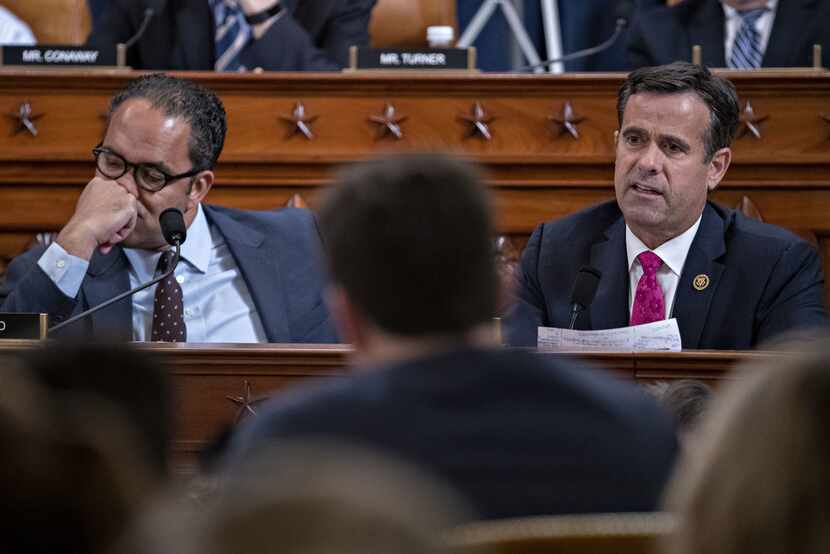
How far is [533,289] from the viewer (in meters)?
3.47

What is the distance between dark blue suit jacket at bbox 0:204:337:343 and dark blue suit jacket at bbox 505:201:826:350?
1.83 feet

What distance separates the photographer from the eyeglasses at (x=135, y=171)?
346 centimetres

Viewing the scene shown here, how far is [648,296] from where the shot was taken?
3.38 meters

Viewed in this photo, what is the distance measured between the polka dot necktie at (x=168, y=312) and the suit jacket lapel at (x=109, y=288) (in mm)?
73

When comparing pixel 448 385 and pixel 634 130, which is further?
pixel 634 130

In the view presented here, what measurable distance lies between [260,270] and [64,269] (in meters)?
0.52

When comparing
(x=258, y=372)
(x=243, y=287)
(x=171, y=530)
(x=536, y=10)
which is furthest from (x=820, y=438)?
(x=536, y=10)

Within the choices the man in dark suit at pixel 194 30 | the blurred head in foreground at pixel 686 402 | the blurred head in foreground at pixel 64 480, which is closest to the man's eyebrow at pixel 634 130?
the blurred head in foreground at pixel 686 402

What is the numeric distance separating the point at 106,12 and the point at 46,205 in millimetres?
1330

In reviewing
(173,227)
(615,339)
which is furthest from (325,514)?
(173,227)

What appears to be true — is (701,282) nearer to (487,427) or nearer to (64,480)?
(487,427)

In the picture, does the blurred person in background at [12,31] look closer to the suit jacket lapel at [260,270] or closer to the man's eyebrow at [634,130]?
the suit jacket lapel at [260,270]

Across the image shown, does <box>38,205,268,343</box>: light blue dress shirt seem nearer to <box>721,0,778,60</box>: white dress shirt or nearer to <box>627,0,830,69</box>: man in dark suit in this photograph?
<box>627,0,830,69</box>: man in dark suit

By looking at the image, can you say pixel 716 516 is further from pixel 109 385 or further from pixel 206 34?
pixel 206 34
